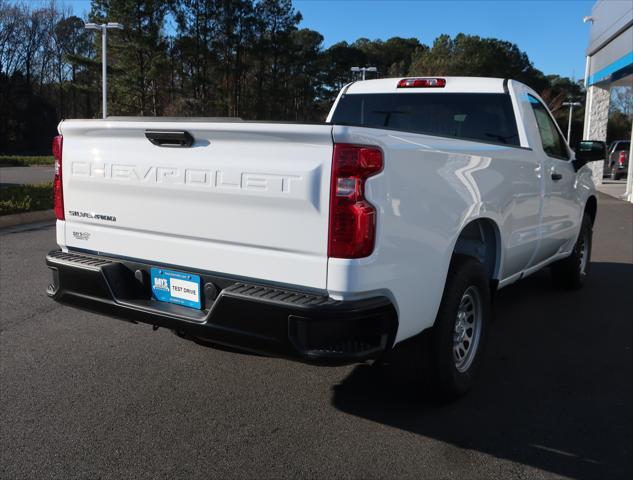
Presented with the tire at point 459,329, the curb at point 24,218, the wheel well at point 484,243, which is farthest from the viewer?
the curb at point 24,218

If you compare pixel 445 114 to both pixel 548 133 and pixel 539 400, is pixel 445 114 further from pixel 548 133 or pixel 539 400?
pixel 539 400

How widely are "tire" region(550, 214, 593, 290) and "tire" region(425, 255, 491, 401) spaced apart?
2.98m

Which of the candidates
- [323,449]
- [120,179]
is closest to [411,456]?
[323,449]

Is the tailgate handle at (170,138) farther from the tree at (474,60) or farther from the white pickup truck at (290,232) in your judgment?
the tree at (474,60)

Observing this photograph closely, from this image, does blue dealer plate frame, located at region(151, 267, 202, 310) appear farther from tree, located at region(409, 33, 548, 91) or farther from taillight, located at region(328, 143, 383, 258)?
tree, located at region(409, 33, 548, 91)

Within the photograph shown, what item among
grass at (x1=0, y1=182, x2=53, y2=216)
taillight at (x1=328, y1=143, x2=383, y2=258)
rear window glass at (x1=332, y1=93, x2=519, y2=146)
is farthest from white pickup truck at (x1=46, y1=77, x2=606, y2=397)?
grass at (x1=0, y1=182, x2=53, y2=216)

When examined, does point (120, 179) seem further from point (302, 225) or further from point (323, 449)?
point (323, 449)

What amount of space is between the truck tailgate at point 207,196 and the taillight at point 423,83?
9.06ft

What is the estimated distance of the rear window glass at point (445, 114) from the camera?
5074mm

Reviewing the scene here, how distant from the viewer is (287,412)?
3643 millimetres

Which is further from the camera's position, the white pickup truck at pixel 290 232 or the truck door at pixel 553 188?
the truck door at pixel 553 188

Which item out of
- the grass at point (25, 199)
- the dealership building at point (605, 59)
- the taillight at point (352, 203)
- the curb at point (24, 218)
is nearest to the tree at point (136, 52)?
the dealership building at point (605, 59)

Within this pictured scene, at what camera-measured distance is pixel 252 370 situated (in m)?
4.27

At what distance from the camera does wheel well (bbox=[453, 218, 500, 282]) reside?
4141 mm
